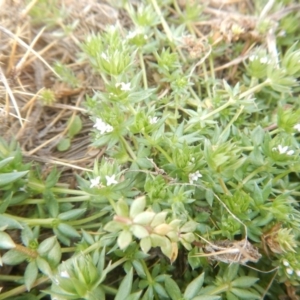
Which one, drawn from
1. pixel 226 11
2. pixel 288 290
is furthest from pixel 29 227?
pixel 226 11

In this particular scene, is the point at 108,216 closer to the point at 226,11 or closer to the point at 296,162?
the point at 296,162

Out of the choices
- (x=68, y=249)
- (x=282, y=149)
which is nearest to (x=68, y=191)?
(x=68, y=249)

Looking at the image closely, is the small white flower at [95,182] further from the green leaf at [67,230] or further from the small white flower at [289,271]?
the small white flower at [289,271]

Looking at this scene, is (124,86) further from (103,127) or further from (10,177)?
(10,177)

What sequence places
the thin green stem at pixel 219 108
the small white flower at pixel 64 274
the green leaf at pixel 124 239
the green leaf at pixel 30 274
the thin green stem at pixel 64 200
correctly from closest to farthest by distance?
the green leaf at pixel 124 239
the small white flower at pixel 64 274
the green leaf at pixel 30 274
the thin green stem at pixel 64 200
the thin green stem at pixel 219 108

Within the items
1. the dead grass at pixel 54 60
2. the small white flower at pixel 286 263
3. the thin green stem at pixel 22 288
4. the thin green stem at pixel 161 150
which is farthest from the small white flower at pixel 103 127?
the small white flower at pixel 286 263
